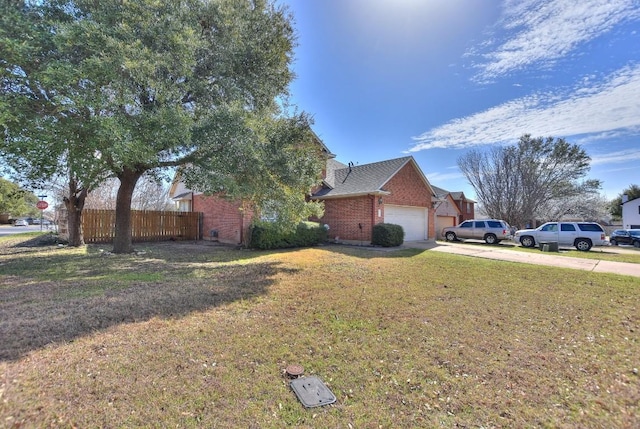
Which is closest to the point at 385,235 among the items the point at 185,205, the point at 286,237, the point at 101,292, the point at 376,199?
the point at 376,199

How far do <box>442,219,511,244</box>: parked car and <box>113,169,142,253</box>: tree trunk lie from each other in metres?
20.1

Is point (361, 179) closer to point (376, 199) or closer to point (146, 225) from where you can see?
point (376, 199)

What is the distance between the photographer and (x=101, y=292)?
6016 mm

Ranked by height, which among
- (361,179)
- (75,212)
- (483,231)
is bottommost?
(483,231)

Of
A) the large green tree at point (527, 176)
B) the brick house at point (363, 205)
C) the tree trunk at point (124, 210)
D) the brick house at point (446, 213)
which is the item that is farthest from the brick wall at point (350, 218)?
the large green tree at point (527, 176)

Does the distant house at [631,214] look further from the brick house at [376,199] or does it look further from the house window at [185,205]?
the house window at [185,205]

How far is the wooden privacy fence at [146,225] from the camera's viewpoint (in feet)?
50.3

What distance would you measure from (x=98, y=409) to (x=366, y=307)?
4.07 m

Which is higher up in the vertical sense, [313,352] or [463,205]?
[463,205]

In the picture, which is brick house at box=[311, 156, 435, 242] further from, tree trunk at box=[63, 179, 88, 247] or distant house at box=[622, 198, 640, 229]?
distant house at box=[622, 198, 640, 229]

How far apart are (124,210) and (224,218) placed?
6059 millimetres

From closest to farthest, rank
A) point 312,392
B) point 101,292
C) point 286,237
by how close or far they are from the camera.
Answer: point 312,392, point 101,292, point 286,237

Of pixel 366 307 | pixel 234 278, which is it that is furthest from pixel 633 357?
pixel 234 278

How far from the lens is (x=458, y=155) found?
35.7m
